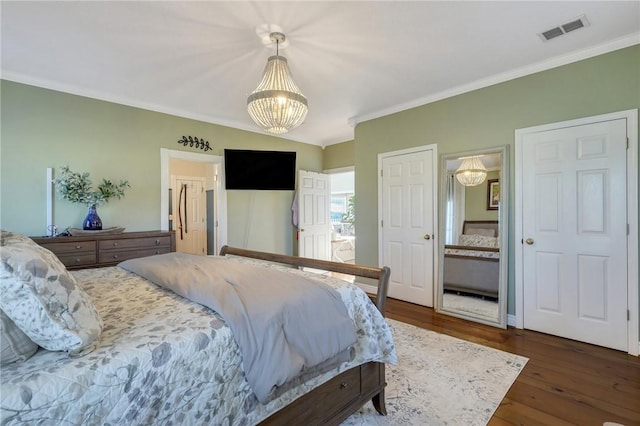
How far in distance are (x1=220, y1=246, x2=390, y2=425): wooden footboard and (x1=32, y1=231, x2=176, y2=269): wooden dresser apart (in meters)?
2.50

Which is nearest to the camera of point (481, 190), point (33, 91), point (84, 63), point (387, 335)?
→ point (387, 335)

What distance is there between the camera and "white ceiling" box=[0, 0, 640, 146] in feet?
6.86

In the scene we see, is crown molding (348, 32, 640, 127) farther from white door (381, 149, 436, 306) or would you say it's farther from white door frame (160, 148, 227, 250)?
white door frame (160, 148, 227, 250)

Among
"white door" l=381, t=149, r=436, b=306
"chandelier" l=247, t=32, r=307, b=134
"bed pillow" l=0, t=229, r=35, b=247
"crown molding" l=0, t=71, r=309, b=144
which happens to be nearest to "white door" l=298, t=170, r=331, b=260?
"crown molding" l=0, t=71, r=309, b=144

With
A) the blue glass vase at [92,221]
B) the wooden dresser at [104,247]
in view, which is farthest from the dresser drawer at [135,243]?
the blue glass vase at [92,221]

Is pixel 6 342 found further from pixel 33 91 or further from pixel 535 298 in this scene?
pixel 535 298

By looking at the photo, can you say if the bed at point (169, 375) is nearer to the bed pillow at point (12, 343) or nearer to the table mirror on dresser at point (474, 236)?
the bed pillow at point (12, 343)

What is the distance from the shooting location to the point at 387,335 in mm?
1705

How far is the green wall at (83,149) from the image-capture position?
118 inches

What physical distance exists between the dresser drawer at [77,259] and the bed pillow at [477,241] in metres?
4.09

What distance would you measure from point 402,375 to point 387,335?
2.41ft

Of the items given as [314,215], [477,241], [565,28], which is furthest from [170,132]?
[565,28]

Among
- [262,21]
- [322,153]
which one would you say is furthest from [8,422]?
[322,153]

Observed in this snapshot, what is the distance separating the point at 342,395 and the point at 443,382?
0.98 m
